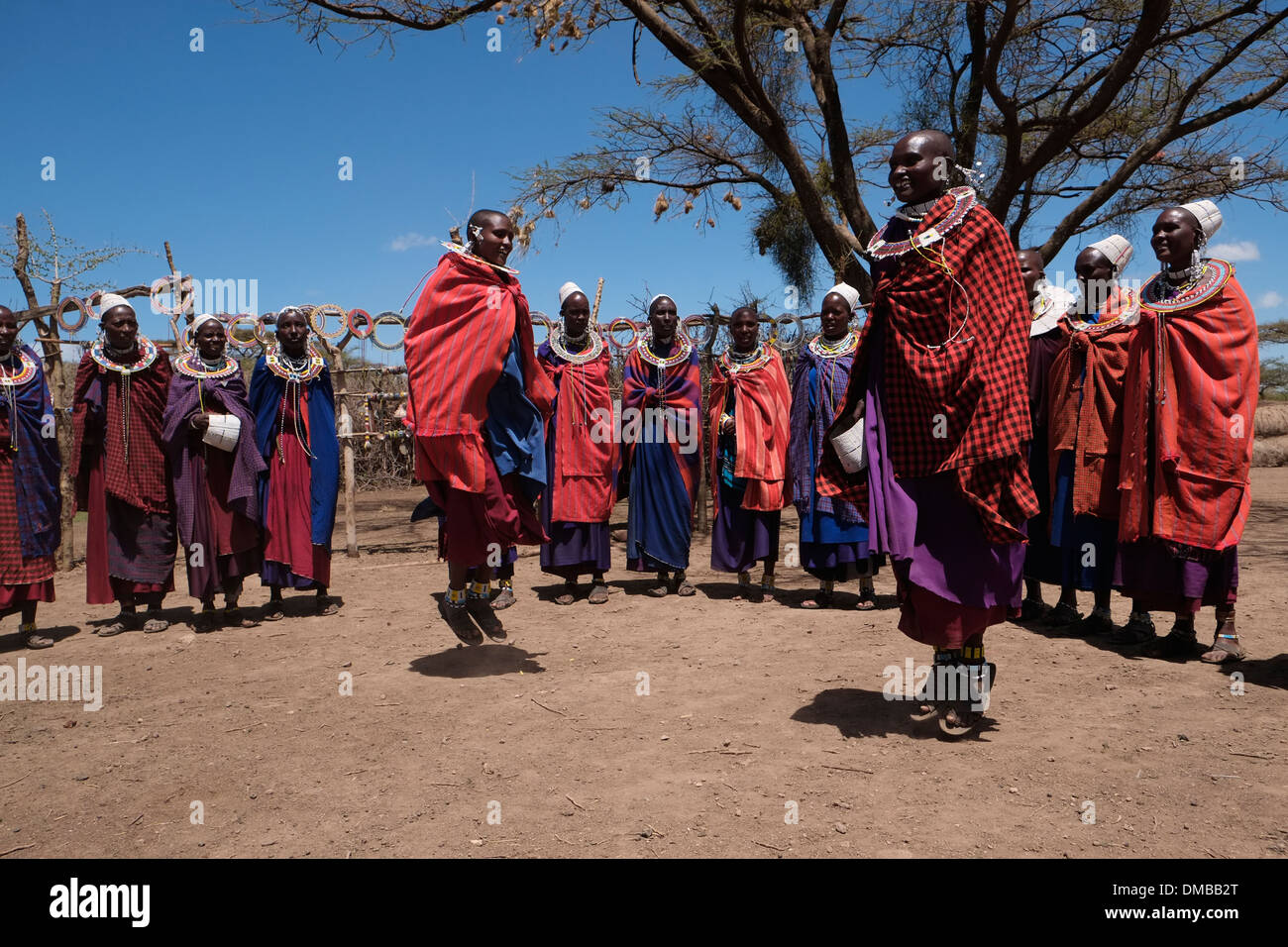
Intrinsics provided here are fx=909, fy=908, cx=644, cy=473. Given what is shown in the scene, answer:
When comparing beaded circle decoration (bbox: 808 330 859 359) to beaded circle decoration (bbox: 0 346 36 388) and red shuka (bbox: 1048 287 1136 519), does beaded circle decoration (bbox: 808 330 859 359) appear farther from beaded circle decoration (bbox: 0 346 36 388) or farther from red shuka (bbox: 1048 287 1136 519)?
beaded circle decoration (bbox: 0 346 36 388)

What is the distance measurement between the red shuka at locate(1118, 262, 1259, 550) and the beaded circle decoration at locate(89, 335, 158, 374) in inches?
256

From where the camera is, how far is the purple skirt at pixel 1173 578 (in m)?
4.91

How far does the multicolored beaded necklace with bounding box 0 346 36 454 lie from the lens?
6129 millimetres

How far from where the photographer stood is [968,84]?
11.1m

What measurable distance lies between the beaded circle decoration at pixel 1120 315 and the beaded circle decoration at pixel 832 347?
1.63 meters

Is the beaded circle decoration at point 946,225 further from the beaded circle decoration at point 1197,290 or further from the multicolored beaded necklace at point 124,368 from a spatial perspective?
the multicolored beaded necklace at point 124,368

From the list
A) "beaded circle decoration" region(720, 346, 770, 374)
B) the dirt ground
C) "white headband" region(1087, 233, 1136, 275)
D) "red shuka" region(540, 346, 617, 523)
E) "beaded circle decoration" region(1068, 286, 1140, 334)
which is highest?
"white headband" region(1087, 233, 1136, 275)

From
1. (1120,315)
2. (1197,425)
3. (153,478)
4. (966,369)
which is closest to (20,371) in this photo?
(153,478)

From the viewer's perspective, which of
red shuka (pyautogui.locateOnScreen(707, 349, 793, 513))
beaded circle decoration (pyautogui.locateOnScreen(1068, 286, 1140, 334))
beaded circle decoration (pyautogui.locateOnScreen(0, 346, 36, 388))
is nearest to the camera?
beaded circle decoration (pyautogui.locateOnScreen(1068, 286, 1140, 334))

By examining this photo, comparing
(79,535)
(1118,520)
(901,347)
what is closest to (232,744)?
(901,347)

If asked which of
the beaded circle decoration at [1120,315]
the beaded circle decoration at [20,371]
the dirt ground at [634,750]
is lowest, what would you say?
the dirt ground at [634,750]

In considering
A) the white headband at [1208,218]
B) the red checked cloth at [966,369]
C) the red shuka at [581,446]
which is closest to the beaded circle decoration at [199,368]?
the red shuka at [581,446]

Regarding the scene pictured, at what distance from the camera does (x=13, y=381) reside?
20.1 feet

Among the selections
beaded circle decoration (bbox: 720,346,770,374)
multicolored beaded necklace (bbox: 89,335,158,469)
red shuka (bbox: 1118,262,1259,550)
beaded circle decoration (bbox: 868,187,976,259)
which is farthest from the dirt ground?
beaded circle decoration (bbox: 720,346,770,374)
